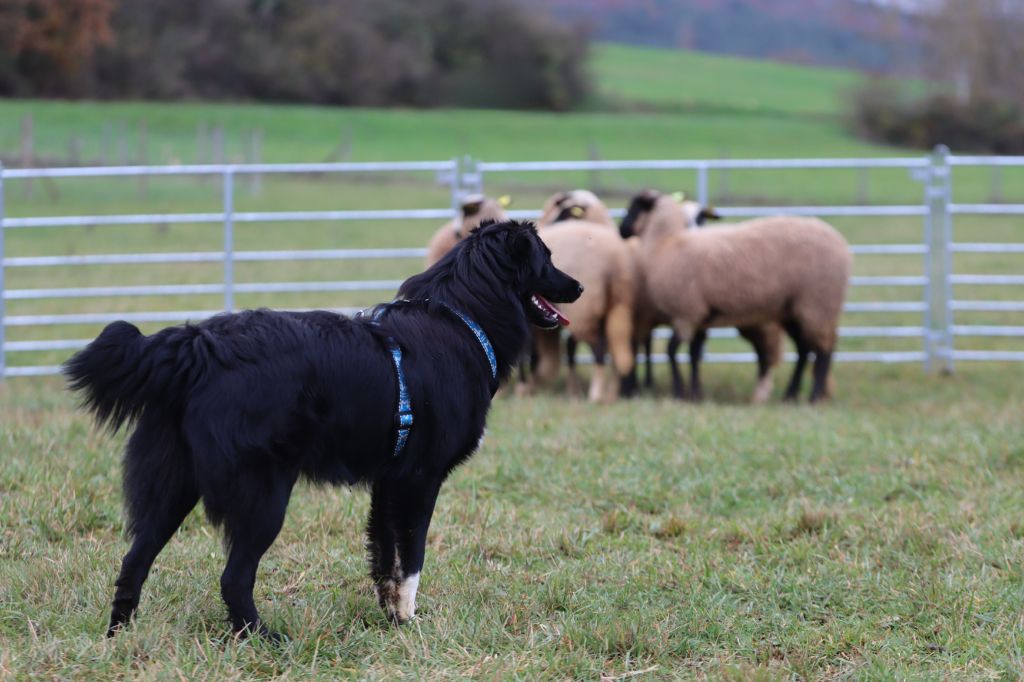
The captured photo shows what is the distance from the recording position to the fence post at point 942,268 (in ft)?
35.8

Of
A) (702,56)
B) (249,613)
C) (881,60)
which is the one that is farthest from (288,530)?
(881,60)

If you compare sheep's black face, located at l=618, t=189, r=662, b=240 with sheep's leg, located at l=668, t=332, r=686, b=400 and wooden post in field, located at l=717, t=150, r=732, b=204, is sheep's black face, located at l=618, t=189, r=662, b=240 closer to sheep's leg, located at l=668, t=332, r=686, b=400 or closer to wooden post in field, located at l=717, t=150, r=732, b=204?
sheep's leg, located at l=668, t=332, r=686, b=400

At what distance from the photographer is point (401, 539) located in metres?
4.30

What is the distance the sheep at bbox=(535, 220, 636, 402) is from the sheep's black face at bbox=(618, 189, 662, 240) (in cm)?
37

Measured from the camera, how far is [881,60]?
283 feet

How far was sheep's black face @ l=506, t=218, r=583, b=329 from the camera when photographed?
14.9 ft

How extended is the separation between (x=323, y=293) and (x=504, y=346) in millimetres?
10864

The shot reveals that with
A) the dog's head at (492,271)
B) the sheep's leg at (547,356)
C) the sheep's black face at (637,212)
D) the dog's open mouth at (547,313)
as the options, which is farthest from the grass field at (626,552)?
the sheep's black face at (637,212)

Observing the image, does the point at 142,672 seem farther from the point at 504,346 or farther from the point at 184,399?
the point at 504,346

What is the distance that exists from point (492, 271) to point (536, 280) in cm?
21

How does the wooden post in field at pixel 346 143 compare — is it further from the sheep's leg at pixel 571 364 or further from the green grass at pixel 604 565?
the green grass at pixel 604 565

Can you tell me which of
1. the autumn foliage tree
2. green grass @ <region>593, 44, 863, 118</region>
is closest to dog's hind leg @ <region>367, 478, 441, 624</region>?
the autumn foliage tree

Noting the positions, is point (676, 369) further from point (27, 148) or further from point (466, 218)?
point (27, 148)

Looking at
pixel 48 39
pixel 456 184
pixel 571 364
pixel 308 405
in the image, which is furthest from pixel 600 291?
pixel 48 39
